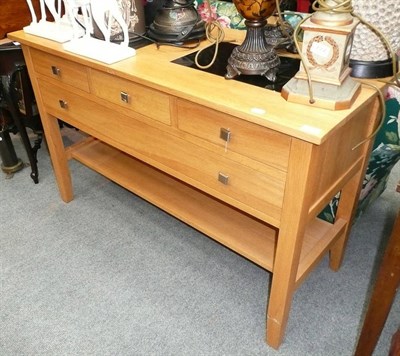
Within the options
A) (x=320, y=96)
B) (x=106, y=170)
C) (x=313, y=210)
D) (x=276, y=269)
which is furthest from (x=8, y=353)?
(x=320, y=96)

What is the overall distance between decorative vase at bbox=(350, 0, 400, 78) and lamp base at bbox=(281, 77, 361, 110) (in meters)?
0.14

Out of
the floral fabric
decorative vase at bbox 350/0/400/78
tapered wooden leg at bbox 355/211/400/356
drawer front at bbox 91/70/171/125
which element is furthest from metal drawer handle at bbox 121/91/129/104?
tapered wooden leg at bbox 355/211/400/356

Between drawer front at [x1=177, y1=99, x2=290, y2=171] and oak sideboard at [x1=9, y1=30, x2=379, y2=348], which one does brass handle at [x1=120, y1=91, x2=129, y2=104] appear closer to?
oak sideboard at [x1=9, y1=30, x2=379, y2=348]

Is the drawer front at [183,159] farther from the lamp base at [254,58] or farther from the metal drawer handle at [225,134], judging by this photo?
the lamp base at [254,58]

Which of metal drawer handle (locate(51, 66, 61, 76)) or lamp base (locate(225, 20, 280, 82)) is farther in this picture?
metal drawer handle (locate(51, 66, 61, 76))

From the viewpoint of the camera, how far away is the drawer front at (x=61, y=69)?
4.33ft

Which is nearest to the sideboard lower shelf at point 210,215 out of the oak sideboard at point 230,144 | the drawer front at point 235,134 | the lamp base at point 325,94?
the oak sideboard at point 230,144

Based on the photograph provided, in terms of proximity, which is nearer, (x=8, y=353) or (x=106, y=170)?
(x=8, y=353)

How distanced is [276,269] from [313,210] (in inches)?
7.9

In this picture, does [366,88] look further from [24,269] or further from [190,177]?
[24,269]

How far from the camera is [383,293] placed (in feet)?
3.09

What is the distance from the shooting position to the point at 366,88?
0.99 meters

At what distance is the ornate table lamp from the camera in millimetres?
839

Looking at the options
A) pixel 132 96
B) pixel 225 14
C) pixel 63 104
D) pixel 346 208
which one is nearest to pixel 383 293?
pixel 346 208
